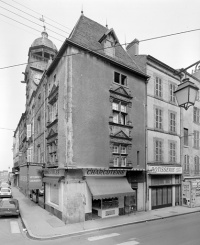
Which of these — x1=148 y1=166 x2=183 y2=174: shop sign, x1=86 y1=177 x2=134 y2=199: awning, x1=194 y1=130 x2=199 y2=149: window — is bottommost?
x1=86 y1=177 x2=134 y2=199: awning

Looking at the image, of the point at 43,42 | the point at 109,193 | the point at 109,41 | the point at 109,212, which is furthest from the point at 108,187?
the point at 43,42

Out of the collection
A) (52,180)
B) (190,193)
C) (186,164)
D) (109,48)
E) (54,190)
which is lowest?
(190,193)

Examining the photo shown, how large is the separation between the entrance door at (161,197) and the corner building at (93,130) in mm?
1595

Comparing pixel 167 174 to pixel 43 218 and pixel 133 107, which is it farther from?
pixel 43 218

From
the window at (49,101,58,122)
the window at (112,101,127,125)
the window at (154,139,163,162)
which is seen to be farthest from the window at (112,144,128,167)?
the window at (49,101,58,122)

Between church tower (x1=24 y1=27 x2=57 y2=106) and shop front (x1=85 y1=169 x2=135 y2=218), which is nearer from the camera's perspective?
shop front (x1=85 y1=169 x2=135 y2=218)

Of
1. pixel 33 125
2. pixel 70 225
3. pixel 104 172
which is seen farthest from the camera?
pixel 33 125

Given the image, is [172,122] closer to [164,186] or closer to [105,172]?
[164,186]

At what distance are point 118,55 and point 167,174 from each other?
12.6m

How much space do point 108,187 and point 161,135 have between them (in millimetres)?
8442

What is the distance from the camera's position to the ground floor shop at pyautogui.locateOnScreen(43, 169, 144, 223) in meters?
16.1

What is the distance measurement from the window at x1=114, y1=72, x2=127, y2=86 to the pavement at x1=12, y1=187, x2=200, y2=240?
1129cm

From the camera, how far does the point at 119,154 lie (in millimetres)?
19219

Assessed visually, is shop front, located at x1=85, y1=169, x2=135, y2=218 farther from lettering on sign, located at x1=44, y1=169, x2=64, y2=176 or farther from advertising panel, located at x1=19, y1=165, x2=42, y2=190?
advertising panel, located at x1=19, y1=165, x2=42, y2=190
